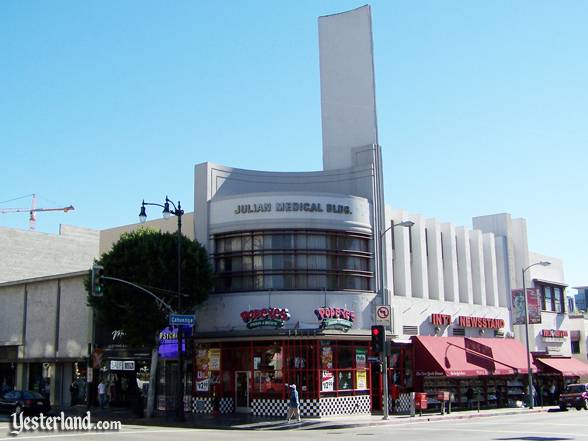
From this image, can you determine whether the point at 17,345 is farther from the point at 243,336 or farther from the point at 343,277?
the point at 343,277

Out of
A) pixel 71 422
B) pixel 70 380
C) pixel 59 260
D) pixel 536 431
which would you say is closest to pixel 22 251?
pixel 59 260

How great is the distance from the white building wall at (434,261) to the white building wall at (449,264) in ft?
3.19

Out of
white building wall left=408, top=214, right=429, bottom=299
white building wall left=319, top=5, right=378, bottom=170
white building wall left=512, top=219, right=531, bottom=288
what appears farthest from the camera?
white building wall left=512, top=219, right=531, bottom=288

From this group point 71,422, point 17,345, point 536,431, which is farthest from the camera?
point 17,345

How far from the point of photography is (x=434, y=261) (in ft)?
159

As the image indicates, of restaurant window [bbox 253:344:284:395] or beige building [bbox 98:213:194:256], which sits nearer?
restaurant window [bbox 253:344:284:395]


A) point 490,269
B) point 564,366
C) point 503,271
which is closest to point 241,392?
point 490,269

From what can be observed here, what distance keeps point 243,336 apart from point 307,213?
25.1ft

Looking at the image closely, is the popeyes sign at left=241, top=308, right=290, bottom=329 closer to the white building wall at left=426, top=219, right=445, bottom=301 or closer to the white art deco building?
the white art deco building

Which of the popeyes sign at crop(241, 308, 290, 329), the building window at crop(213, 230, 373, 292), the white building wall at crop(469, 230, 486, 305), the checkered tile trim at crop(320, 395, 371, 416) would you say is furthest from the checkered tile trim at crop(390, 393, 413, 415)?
the white building wall at crop(469, 230, 486, 305)

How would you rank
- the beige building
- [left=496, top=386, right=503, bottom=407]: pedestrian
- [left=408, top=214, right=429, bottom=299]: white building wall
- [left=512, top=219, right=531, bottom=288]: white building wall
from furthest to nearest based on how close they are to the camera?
[left=512, top=219, right=531, bottom=288]: white building wall → [left=496, top=386, right=503, bottom=407]: pedestrian → [left=408, top=214, right=429, bottom=299]: white building wall → the beige building

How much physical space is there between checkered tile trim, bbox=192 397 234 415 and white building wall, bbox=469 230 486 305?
2085 centimetres

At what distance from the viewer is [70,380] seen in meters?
47.5

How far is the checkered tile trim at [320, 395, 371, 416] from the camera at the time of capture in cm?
3772
